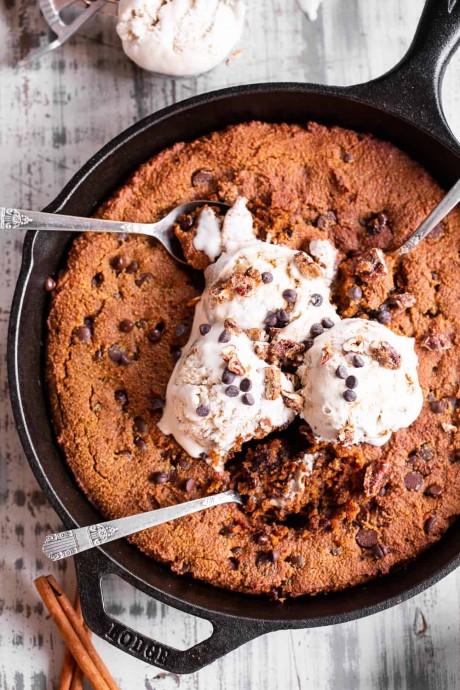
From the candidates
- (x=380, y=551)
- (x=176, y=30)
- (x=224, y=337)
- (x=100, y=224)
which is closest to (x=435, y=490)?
(x=380, y=551)

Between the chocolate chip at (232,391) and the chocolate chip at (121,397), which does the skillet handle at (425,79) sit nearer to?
the chocolate chip at (232,391)

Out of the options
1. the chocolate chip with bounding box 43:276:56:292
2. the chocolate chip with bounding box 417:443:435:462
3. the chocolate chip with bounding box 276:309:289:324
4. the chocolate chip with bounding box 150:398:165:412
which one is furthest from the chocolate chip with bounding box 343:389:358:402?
the chocolate chip with bounding box 43:276:56:292

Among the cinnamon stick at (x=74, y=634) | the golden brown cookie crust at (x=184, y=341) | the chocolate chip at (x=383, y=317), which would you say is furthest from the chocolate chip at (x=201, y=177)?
the cinnamon stick at (x=74, y=634)

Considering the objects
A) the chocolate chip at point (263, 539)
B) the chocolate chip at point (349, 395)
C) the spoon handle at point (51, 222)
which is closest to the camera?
the chocolate chip at point (349, 395)

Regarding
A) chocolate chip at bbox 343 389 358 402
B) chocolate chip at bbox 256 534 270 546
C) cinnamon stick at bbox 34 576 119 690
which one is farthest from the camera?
cinnamon stick at bbox 34 576 119 690

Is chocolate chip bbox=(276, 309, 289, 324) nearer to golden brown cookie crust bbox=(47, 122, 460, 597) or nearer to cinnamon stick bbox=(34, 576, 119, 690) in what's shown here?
golden brown cookie crust bbox=(47, 122, 460, 597)

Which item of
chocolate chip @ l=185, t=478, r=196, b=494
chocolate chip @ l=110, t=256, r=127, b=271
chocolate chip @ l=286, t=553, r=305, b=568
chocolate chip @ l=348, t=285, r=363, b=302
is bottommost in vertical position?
chocolate chip @ l=286, t=553, r=305, b=568

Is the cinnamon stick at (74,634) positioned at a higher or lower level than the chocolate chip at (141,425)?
lower
